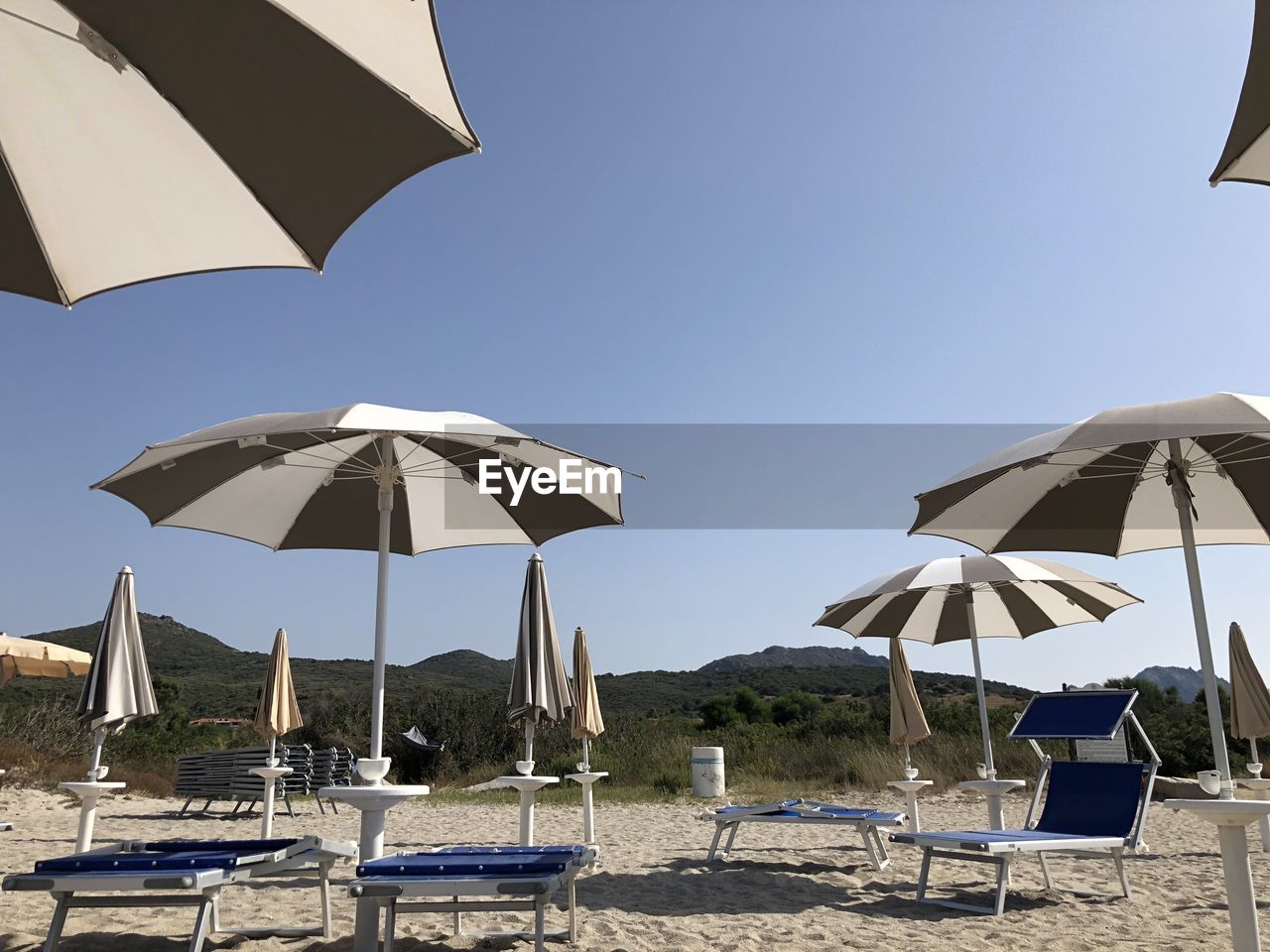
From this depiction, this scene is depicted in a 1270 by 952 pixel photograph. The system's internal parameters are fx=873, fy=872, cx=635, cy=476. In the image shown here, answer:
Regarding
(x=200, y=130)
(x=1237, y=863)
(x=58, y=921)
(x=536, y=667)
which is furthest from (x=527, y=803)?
(x=200, y=130)

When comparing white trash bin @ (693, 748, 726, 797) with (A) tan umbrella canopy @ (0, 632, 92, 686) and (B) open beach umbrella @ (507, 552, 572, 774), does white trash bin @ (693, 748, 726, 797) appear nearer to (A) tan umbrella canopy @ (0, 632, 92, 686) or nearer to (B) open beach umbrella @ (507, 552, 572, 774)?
(B) open beach umbrella @ (507, 552, 572, 774)

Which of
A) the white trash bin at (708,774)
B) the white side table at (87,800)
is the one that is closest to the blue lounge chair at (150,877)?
the white side table at (87,800)

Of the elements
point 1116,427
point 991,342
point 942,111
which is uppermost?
point 942,111

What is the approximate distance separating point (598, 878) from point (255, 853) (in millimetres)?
Answer: 2740

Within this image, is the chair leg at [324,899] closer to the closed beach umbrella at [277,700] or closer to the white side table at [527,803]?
the white side table at [527,803]

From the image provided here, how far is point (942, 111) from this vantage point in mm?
7602

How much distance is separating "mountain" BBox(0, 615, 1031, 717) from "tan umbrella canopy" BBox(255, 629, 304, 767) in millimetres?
21339

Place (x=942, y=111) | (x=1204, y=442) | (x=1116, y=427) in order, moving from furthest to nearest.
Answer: (x=942, y=111) → (x=1204, y=442) → (x=1116, y=427)

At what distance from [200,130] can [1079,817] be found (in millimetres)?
5786

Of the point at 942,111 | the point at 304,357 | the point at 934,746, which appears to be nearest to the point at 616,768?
the point at 934,746

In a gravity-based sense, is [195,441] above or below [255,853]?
above

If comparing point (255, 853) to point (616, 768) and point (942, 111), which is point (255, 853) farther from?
point (616, 768)

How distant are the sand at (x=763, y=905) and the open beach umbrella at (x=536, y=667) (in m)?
1.08

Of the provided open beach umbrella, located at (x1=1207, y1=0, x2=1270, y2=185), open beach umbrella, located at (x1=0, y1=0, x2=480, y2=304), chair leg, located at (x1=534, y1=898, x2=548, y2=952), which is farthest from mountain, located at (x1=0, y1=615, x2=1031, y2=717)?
open beach umbrella, located at (x1=1207, y1=0, x2=1270, y2=185)
